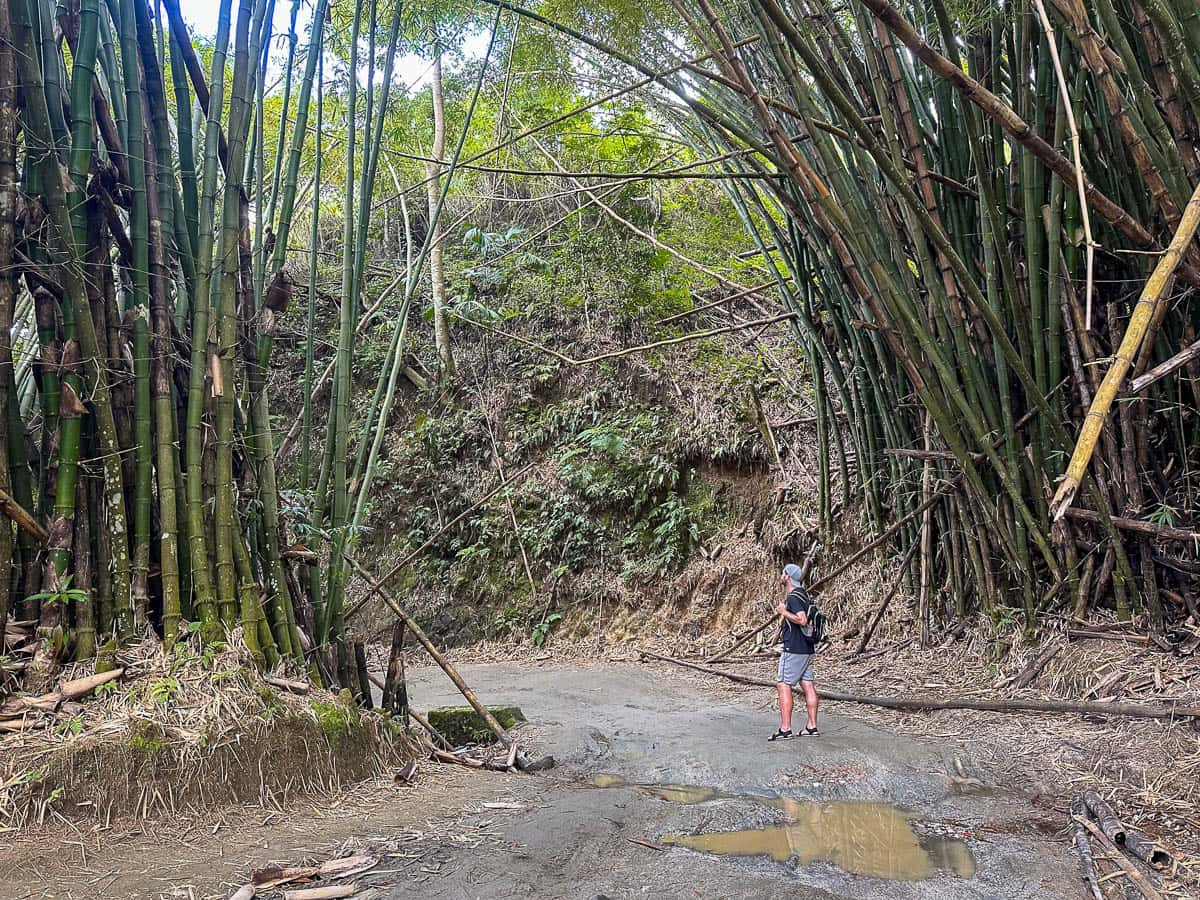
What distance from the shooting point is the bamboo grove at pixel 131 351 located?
2303mm

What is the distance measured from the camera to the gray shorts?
152 inches

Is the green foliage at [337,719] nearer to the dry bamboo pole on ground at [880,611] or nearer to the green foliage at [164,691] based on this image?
the green foliage at [164,691]

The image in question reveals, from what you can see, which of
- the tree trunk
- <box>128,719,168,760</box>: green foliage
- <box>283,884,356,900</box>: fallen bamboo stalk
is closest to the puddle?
<box>283,884,356,900</box>: fallen bamboo stalk

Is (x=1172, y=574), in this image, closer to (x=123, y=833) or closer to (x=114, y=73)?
(x=123, y=833)

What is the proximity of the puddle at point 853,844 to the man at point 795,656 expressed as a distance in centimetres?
117

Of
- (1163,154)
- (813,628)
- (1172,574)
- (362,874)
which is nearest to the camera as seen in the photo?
(362,874)

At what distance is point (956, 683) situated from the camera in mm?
4219

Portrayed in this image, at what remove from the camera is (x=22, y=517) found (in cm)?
221

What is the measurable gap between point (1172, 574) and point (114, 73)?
4607 mm

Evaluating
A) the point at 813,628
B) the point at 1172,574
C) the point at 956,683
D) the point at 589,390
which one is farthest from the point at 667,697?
the point at 589,390

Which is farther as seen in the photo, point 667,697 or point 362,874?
point 667,697

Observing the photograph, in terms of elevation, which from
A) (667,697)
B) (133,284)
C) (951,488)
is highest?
(133,284)

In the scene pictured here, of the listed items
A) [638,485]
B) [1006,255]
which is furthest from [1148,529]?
[638,485]

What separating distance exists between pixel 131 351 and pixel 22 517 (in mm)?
618
